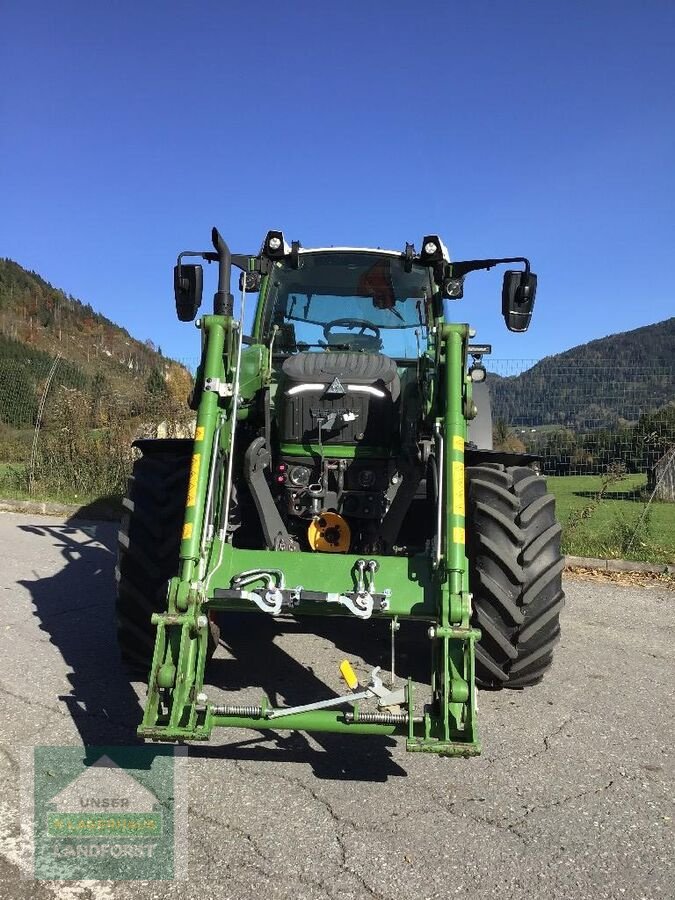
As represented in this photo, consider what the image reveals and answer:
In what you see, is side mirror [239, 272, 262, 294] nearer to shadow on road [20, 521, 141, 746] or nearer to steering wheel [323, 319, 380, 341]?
steering wheel [323, 319, 380, 341]

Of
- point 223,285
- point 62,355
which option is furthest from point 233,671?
point 62,355

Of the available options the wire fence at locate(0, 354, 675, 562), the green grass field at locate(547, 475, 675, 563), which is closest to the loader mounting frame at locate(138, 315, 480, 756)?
the wire fence at locate(0, 354, 675, 562)

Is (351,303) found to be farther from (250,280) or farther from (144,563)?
(144,563)

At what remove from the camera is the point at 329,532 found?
4.18 meters

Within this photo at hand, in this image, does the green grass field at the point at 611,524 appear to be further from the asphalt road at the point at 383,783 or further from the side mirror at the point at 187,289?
the side mirror at the point at 187,289

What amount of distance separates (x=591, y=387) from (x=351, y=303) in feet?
19.7

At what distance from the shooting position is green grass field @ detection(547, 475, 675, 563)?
27.7 feet

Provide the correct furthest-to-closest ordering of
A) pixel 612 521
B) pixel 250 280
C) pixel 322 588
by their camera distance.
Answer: pixel 612 521 → pixel 250 280 → pixel 322 588

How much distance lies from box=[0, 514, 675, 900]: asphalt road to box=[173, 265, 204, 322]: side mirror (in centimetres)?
218

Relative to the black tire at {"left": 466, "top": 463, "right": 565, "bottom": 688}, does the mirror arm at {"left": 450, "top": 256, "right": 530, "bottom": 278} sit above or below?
above

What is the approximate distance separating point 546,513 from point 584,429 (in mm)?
6166

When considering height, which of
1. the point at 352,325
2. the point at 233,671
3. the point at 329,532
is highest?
the point at 352,325

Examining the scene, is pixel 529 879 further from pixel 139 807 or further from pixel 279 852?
pixel 139 807

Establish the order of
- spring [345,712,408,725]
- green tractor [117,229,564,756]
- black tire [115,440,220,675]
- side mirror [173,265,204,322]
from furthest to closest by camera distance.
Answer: side mirror [173,265,204,322], black tire [115,440,220,675], green tractor [117,229,564,756], spring [345,712,408,725]
